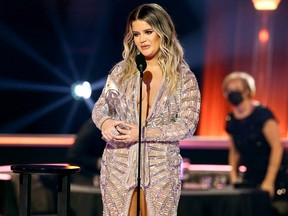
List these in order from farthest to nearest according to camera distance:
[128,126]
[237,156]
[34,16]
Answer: [34,16] < [237,156] < [128,126]

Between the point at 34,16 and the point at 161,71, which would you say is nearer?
the point at 161,71

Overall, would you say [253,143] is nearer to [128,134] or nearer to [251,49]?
[251,49]

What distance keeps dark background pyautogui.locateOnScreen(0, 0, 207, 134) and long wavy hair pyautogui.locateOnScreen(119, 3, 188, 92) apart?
558 centimetres

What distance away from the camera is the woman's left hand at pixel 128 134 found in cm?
389

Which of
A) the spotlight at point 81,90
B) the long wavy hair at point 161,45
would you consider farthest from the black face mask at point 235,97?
the long wavy hair at point 161,45

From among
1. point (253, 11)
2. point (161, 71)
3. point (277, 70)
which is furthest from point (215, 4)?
point (161, 71)

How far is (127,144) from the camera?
398 cm

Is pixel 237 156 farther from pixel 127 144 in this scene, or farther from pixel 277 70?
pixel 127 144

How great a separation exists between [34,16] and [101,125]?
592 centimetres


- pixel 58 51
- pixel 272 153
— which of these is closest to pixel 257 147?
pixel 272 153

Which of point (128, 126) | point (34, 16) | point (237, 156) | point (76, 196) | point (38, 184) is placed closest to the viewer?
point (128, 126)

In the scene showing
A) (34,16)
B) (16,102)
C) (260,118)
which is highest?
(34,16)

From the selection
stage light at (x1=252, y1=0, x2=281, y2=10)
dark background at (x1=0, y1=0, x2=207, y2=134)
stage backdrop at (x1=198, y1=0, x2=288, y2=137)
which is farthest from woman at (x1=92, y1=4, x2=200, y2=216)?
stage backdrop at (x1=198, y1=0, x2=288, y2=137)

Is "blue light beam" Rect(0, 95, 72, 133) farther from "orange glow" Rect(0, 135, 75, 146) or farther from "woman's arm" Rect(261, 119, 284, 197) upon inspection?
"woman's arm" Rect(261, 119, 284, 197)
